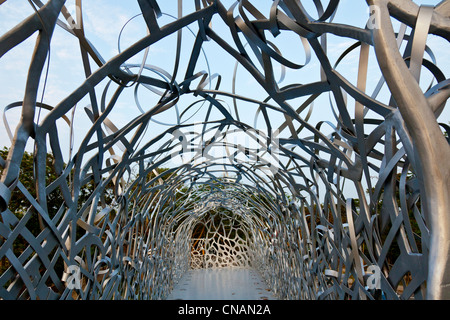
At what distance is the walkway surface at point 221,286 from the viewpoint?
9891 millimetres

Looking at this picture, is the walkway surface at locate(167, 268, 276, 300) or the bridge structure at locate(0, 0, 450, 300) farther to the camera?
the walkway surface at locate(167, 268, 276, 300)

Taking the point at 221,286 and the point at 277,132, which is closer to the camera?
the point at 277,132

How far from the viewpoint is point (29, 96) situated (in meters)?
1.93

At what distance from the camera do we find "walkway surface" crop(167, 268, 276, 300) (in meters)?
9.89

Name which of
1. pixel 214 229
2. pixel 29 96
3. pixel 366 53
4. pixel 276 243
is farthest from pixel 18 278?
pixel 214 229

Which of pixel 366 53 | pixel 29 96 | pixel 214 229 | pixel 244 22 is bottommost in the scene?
pixel 29 96

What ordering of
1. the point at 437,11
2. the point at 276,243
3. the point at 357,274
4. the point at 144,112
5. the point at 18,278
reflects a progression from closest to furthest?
the point at 437,11 < the point at 18,278 < the point at 357,274 < the point at 144,112 < the point at 276,243

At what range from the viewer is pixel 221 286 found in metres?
11.4

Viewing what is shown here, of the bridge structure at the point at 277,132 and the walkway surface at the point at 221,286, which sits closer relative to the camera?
the bridge structure at the point at 277,132

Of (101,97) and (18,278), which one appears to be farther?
(101,97)

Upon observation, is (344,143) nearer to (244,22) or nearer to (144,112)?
(244,22)

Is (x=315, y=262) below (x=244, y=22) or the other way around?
below

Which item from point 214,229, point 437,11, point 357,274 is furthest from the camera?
point 214,229
